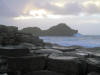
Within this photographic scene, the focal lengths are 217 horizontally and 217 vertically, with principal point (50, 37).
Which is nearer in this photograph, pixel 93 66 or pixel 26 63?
pixel 93 66

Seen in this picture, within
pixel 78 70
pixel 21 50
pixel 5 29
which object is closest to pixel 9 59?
pixel 21 50

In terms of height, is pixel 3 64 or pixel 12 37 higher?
pixel 12 37

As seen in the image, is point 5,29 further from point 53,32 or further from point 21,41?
point 53,32

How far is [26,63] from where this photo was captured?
19.1 feet

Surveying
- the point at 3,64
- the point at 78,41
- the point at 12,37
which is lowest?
the point at 3,64

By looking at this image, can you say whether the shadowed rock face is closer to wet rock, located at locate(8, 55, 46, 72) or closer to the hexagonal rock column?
wet rock, located at locate(8, 55, 46, 72)

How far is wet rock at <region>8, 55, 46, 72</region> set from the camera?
19.1 ft

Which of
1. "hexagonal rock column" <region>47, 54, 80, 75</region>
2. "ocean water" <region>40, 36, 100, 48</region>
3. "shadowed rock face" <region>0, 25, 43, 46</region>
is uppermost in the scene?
"shadowed rock face" <region>0, 25, 43, 46</region>

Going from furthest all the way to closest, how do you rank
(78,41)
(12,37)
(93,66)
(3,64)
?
1. (78,41)
2. (12,37)
3. (3,64)
4. (93,66)

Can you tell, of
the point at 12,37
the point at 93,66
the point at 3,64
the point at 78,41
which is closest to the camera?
the point at 93,66

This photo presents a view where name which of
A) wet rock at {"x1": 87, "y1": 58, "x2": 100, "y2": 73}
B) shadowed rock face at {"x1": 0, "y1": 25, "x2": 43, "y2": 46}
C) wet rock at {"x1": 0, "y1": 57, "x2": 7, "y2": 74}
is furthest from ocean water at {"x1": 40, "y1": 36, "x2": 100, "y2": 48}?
wet rock at {"x1": 0, "y1": 57, "x2": 7, "y2": 74}

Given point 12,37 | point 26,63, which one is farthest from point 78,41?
point 26,63

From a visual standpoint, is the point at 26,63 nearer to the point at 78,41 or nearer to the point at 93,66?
the point at 93,66

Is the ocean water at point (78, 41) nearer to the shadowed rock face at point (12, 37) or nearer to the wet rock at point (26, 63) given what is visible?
the shadowed rock face at point (12, 37)
